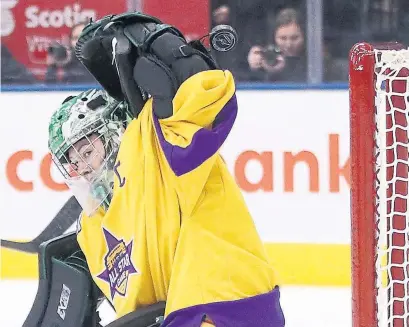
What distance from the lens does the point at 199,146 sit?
1296mm

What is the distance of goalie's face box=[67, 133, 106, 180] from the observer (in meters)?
1.55

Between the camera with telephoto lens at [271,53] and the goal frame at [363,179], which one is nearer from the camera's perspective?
the goal frame at [363,179]

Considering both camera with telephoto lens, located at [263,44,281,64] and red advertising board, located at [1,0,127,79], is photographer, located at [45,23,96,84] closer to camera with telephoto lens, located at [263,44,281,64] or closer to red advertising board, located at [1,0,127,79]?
red advertising board, located at [1,0,127,79]

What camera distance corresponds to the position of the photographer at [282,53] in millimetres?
3383

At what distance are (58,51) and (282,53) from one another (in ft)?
2.73

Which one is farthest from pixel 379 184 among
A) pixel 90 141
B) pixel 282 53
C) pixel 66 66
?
pixel 66 66

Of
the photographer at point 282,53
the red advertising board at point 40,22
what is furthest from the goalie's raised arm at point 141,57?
the red advertising board at point 40,22

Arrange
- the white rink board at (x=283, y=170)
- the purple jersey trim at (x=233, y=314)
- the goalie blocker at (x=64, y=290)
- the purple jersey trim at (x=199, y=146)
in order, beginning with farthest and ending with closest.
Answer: the white rink board at (x=283, y=170) < the goalie blocker at (x=64, y=290) < the purple jersey trim at (x=233, y=314) < the purple jersey trim at (x=199, y=146)

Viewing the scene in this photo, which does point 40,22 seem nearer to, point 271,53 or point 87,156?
point 271,53

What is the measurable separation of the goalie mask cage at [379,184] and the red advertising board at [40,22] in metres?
2.02

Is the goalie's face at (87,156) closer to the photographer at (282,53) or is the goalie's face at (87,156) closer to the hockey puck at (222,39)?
the hockey puck at (222,39)

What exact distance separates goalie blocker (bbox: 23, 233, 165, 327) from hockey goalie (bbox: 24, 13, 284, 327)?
0.09 metres

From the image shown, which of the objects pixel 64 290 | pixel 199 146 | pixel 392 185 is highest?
pixel 199 146

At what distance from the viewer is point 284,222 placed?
10.6 feet
